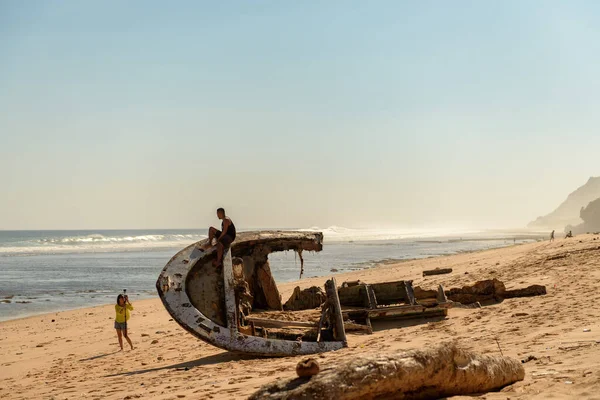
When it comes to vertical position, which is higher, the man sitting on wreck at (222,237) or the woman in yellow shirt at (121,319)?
the man sitting on wreck at (222,237)

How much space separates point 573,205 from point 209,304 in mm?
181927

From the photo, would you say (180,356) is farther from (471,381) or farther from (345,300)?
(471,381)

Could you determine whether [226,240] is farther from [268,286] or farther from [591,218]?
[591,218]

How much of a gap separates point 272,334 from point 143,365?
2.18 m

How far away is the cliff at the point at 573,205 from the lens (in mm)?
162375

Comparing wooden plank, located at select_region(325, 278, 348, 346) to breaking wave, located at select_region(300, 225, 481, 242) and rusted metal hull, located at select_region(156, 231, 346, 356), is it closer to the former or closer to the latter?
rusted metal hull, located at select_region(156, 231, 346, 356)

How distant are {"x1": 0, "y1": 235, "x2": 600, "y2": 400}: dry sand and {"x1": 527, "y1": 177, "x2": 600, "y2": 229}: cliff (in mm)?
158750

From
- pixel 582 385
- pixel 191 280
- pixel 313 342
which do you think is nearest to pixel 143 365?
pixel 191 280

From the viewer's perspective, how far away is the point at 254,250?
443 inches

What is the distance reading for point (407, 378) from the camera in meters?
4.40

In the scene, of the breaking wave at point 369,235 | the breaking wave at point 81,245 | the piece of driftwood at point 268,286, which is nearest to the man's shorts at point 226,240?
the piece of driftwood at point 268,286

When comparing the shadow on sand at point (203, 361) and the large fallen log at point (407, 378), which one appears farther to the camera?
the shadow on sand at point (203, 361)

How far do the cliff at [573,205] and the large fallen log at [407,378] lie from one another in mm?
165145

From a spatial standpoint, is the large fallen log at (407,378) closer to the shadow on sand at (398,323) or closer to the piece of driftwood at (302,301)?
the shadow on sand at (398,323)
